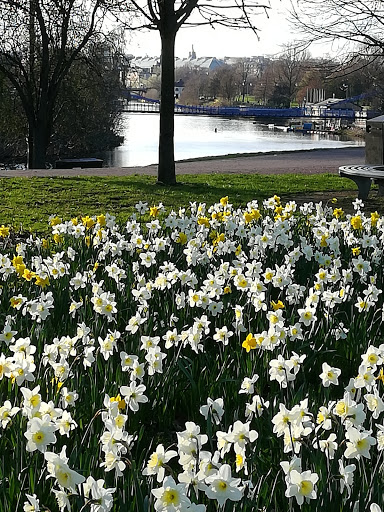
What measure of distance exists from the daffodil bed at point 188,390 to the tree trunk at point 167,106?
22.5ft

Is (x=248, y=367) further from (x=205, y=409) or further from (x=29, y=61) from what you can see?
(x=29, y=61)

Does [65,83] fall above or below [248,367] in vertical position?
above

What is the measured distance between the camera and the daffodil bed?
1906 millimetres

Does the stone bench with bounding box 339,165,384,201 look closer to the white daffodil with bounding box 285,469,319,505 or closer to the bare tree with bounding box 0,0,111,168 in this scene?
the white daffodil with bounding box 285,469,319,505

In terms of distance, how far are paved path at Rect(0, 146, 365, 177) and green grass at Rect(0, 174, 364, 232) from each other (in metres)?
1.51

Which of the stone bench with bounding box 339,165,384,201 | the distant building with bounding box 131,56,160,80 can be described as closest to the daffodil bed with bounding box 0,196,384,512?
the stone bench with bounding box 339,165,384,201

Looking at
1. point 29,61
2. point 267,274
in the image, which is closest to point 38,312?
point 267,274

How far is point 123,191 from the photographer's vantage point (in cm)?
1168

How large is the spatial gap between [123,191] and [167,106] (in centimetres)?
193

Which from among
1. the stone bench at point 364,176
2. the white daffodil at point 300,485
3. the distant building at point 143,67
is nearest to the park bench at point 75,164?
the distant building at point 143,67

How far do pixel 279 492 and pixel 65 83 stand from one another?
77.9ft

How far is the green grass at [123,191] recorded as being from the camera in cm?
963

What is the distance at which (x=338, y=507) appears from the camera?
6.58 ft

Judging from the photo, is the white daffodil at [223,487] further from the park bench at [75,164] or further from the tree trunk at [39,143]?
the park bench at [75,164]
